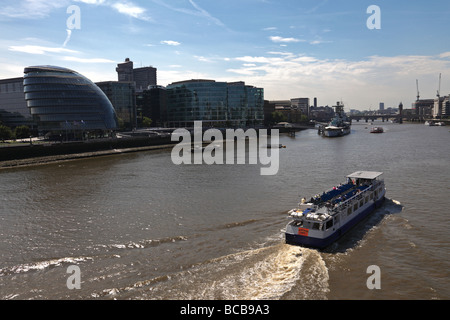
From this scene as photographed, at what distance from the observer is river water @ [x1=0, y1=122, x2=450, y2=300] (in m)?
16.0

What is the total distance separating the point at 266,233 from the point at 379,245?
7.23 meters

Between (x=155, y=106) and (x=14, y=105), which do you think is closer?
(x=14, y=105)

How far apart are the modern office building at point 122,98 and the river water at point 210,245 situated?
110034mm

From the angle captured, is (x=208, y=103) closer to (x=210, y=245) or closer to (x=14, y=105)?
(x=14, y=105)

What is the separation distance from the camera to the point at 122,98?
147000 mm

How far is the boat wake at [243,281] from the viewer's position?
15234mm

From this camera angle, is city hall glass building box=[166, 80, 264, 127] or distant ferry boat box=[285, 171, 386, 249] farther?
city hall glass building box=[166, 80, 264, 127]

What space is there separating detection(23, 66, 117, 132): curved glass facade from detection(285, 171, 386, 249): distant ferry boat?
8285cm

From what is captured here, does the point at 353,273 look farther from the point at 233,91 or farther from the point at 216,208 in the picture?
the point at 233,91

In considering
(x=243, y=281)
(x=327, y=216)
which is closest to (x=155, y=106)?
(x=327, y=216)

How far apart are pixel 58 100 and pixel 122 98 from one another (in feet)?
187

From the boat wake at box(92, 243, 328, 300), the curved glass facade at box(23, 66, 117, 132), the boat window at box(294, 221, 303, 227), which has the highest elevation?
the curved glass facade at box(23, 66, 117, 132)

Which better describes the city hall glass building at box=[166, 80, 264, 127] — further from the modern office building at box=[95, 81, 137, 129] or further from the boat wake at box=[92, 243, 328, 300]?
the boat wake at box=[92, 243, 328, 300]

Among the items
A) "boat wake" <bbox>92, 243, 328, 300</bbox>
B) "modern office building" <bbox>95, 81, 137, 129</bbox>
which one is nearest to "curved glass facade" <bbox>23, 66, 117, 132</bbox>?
"modern office building" <bbox>95, 81, 137, 129</bbox>
